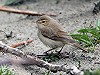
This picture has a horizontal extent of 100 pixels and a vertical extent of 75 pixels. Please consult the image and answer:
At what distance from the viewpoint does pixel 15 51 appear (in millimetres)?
6555

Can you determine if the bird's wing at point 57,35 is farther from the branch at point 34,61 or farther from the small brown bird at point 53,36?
the branch at point 34,61

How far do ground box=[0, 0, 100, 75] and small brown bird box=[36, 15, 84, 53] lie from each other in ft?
1.10

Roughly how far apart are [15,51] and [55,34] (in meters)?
1.30

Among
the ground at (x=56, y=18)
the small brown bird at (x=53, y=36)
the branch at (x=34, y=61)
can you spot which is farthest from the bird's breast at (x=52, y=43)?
the branch at (x=34, y=61)

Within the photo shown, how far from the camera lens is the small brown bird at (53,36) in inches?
291

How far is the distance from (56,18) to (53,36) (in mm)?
3579

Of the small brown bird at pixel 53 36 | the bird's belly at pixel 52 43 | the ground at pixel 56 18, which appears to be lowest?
the ground at pixel 56 18

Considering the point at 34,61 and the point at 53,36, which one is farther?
the point at 53,36

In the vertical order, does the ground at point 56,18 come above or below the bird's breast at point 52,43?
below

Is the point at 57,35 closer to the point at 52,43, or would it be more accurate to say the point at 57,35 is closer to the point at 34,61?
the point at 52,43

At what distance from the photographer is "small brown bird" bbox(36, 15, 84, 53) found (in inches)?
291

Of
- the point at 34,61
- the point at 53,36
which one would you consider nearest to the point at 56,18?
the point at 53,36

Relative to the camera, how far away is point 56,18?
11125 millimetres

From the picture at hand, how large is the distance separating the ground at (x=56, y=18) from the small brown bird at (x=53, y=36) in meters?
0.33
